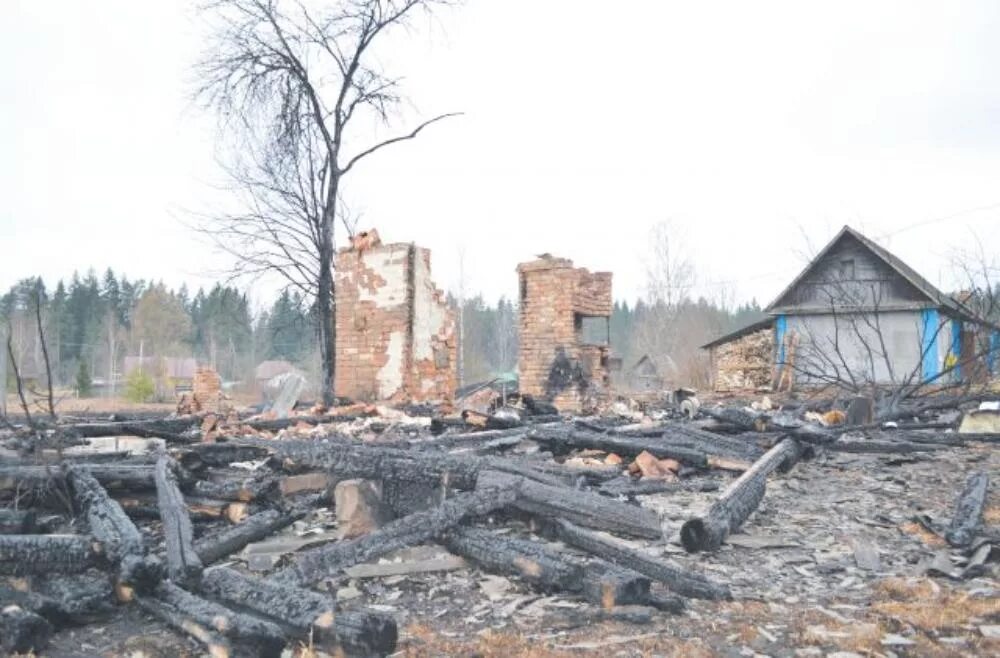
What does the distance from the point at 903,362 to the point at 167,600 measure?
25.3m

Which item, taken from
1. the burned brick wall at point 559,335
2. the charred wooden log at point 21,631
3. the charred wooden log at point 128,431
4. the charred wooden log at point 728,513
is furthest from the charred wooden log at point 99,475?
the burned brick wall at point 559,335

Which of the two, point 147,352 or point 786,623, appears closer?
point 786,623

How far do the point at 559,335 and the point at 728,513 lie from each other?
892cm

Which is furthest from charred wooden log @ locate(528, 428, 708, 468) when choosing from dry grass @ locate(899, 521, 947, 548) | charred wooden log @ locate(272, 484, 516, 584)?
charred wooden log @ locate(272, 484, 516, 584)

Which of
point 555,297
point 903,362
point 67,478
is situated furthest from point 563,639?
point 903,362

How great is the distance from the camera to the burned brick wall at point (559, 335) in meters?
13.1

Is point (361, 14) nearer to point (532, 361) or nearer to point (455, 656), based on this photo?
point (532, 361)

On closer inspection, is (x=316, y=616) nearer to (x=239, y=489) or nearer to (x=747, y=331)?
(x=239, y=489)

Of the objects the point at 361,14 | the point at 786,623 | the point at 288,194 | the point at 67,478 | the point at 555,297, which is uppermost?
the point at 361,14

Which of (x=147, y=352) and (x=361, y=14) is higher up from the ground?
(x=361, y=14)

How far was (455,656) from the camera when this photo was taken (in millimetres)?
2631

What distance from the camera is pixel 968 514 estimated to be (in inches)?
174

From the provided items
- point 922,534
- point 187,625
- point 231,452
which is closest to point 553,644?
point 187,625

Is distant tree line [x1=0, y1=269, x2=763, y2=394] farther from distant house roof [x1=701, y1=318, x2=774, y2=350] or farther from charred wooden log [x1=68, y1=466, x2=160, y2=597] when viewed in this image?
charred wooden log [x1=68, y1=466, x2=160, y2=597]
